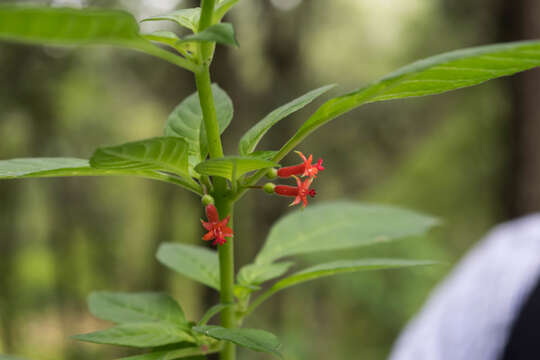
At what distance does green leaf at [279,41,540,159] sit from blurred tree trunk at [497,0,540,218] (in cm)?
284

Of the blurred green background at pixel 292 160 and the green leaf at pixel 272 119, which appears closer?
the green leaf at pixel 272 119

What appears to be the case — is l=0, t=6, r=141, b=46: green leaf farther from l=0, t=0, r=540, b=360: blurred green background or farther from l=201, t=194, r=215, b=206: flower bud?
l=0, t=0, r=540, b=360: blurred green background

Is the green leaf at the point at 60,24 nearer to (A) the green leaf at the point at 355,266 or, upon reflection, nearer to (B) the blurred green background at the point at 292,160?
(A) the green leaf at the point at 355,266

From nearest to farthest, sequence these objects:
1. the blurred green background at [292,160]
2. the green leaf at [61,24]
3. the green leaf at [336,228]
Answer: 1. the green leaf at [61,24]
2. the green leaf at [336,228]
3. the blurred green background at [292,160]

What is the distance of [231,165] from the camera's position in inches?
8.8

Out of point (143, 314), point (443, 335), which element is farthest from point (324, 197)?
point (143, 314)

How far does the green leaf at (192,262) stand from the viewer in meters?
0.34

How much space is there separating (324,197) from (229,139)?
1524mm

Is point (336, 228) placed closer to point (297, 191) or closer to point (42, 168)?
point (297, 191)

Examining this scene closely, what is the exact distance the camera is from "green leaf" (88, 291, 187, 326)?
0.31 metres

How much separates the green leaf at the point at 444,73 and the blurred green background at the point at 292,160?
2.02 meters

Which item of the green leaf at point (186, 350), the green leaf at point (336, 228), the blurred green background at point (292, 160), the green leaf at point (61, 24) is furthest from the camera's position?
the blurred green background at point (292, 160)

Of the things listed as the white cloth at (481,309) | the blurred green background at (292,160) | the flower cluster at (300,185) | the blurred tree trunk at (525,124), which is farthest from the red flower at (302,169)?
the blurred tree trunk at (525,124)

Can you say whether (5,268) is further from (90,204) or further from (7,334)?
(90,204)
